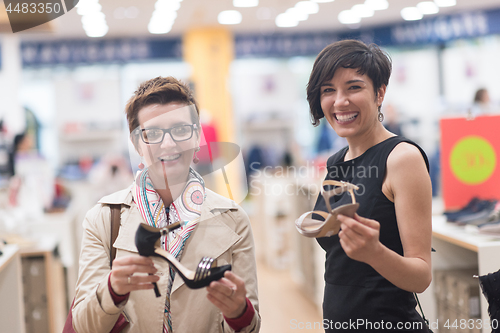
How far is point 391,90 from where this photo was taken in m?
9.85

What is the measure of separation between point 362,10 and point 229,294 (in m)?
8.17

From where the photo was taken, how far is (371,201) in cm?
130

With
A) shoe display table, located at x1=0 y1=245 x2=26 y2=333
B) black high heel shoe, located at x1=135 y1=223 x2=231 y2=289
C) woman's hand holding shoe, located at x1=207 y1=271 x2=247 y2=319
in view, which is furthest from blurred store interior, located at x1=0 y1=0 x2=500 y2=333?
black high heel shoe, located at x1=135 y1=223 x2=231 y2=289

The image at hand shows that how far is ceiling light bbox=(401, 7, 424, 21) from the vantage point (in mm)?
8500

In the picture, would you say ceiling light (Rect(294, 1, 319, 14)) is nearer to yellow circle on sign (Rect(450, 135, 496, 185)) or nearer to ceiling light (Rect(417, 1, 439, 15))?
ceiling light (Rect(417, 1, 439, 15))

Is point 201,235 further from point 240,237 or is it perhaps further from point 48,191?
point 48,191

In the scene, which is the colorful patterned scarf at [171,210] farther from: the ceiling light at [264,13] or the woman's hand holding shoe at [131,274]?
the ceiling light at [264,13]

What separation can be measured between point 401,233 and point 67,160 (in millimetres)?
8367

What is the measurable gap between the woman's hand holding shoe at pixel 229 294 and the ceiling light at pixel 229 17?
23.6ft

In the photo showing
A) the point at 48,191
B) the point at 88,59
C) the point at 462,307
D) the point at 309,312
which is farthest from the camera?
the point at 88,59

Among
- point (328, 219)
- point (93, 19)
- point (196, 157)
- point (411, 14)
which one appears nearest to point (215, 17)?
point (93, 19)

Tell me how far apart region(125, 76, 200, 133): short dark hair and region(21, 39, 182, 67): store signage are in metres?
8.58

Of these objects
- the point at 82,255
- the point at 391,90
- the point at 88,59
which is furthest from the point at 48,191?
the point at 391,90

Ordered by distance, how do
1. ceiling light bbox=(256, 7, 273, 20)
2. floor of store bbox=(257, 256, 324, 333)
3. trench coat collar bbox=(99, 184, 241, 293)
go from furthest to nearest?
ceiling light bbox=(256, 7, 273, 20) → floor of store bbox=(257, 256, 324, 333) → trench coat collar bbox=(99, 184, 241, 293)
